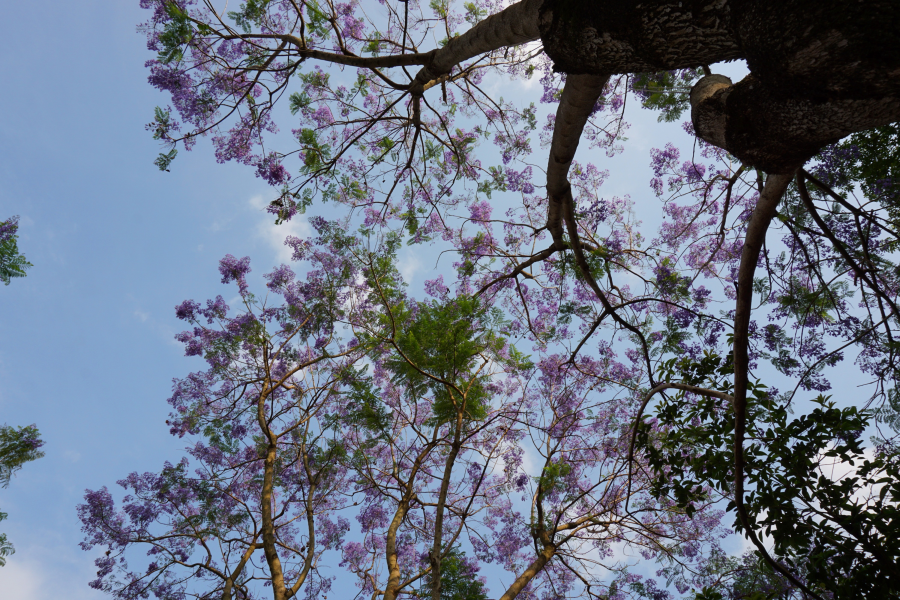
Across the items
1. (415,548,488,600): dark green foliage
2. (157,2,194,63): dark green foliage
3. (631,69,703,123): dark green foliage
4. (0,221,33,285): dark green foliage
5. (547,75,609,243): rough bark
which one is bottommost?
(415,548,488,600): dark green foliage

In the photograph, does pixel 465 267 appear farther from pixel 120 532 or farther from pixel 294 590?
pixel 120 532

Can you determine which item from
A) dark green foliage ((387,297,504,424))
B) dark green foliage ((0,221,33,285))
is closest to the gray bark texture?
dark green foliage ((387,297,504,424))

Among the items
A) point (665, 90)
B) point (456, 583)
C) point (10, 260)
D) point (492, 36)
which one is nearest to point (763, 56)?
point (492, 36)

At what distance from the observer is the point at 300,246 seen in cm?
809

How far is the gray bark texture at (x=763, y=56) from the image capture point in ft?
3.97

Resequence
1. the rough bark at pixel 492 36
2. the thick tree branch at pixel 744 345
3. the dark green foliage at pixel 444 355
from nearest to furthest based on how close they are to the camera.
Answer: the thick tree branch at pixel 744 345 < the rough bark at pixel 492 36 < the dark green foliage at pixel 444 355

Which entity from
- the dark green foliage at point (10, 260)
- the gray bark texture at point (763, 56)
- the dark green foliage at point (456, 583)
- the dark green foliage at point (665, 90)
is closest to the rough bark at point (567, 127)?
the gray bark texture at point (763, 56)

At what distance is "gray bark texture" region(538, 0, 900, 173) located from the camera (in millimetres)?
1210

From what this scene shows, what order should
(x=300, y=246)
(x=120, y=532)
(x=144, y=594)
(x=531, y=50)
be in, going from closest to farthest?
(x=531, y=50), (x=144, y=594), (x=120, y=532), (x=300, y=246)

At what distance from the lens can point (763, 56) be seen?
1398mm

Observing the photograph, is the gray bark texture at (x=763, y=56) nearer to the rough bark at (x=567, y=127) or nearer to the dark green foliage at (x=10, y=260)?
the rough bark at (x=567, y=127)

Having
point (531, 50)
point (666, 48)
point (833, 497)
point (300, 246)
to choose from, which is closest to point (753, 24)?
point (666, 48)

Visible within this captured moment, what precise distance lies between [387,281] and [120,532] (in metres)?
6.06

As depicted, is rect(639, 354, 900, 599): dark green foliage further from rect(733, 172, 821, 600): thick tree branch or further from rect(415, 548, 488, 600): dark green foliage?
rect(415, 548, 488, 600): dark green foliage
